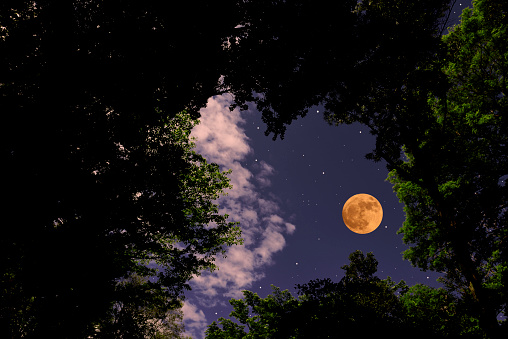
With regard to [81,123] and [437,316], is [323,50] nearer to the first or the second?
[81,123]

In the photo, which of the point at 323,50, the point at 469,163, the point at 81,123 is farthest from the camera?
the point at 469,163

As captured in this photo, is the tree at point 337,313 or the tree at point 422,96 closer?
the tree at point 337,313

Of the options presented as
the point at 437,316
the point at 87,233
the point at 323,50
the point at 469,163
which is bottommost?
the point at 437,316

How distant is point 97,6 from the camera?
6203 millimetres

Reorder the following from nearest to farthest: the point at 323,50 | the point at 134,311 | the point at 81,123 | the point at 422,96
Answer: the point at 81,123
the point at 323,50
the point at 422,96
the point at 134,311

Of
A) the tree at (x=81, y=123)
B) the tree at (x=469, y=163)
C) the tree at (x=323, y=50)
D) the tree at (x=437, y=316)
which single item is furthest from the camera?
the tree at (x=469, y=163)

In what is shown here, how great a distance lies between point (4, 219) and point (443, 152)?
51.8 feet

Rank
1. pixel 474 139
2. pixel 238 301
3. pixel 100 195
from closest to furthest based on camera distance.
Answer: pixel 100 195
pixel 474 139
pixel 238 301

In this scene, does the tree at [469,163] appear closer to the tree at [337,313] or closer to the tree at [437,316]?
the tree at [437,316]

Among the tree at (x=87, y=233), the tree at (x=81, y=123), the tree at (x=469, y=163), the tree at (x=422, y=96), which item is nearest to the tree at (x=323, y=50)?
the tree at (x=422, y=96)

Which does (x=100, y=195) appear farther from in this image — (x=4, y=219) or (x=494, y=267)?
(x=494, y=267)

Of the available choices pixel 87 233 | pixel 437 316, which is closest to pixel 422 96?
pixel 437 316

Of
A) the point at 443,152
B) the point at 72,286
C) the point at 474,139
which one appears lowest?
the point at 72,286

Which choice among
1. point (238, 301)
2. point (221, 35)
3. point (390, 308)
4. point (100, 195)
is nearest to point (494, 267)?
point (390, 308)
